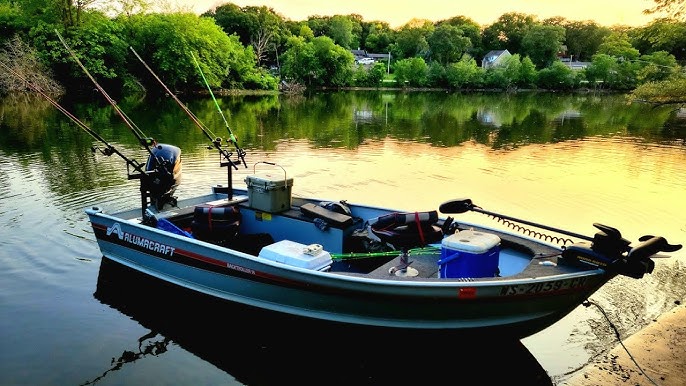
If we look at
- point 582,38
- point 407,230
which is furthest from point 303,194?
point 582,38

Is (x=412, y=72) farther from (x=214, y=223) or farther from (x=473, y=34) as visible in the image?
(x=214, y=223)

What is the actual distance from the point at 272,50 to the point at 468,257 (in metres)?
74.4

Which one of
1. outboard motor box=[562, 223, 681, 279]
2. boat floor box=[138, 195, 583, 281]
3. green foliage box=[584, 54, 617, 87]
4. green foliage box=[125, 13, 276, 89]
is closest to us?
outboard motor box=[562, 223, 681, 279]

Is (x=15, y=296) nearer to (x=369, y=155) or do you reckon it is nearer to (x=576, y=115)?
(x=369, y=155)

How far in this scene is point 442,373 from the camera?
18.7ft

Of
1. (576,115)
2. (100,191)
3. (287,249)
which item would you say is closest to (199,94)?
(576,115)

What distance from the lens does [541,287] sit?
17.3 feet

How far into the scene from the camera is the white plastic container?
6098mm

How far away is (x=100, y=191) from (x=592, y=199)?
41.5 feet

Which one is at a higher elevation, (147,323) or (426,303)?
(426,303)

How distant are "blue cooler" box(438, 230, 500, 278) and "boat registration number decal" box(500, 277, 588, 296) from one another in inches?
19.7

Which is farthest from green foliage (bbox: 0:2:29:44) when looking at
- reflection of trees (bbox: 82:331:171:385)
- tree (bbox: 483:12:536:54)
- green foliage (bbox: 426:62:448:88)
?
tree (bbox: 483:12:536:54)

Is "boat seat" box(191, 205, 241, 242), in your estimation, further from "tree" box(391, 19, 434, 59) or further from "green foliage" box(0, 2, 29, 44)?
"tree" box(391, 19, 434, 59)

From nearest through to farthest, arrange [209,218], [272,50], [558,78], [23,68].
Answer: [209,218] → [23,68] → [272,50] → [558,78]
